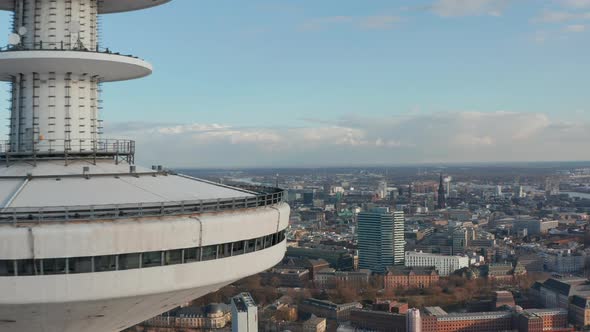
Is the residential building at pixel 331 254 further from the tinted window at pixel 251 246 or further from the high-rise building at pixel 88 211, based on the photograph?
the tinted window at pixel 251 246

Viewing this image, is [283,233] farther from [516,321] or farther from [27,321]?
[516,321]

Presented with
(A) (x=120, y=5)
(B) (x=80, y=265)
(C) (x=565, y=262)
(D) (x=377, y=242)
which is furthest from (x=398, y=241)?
(B) (x=80, y=265)

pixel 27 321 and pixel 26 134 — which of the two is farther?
pixel 26 134

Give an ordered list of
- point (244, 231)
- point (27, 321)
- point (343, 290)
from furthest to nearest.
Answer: point (343, 290), point (244, 231), point (27, 321)

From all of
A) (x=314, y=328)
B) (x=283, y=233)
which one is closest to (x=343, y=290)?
(x=314, y=328)

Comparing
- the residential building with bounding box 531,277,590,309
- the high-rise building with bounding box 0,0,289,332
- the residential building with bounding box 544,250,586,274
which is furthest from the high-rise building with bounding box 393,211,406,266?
the high-rise building with bounding box 0,0,289,332

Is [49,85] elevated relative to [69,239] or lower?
elevated

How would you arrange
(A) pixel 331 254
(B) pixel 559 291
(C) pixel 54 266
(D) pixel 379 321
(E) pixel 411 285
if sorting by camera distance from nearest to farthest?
(C) pixel 54 266 < (D) pixel 379 321 < (B) pixel 559 291 < (E) pixel 411 285 < (A) pixel 331 254

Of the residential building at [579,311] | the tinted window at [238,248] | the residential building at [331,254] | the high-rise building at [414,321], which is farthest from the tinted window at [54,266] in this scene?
the residential building at [331,254]

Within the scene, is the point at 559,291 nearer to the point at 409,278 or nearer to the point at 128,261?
the point at 409,278
